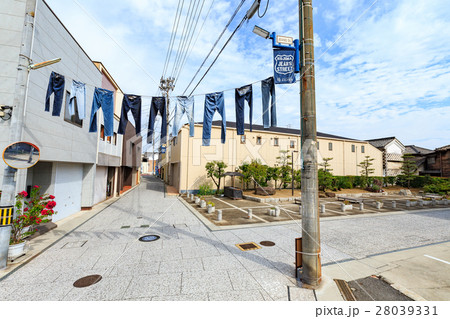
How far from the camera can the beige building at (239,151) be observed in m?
22.2

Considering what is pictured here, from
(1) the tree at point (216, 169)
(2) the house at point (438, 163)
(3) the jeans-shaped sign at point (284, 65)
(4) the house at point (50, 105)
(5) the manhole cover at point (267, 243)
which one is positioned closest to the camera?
(3) the jeans-shaped sign at point (284, 65)

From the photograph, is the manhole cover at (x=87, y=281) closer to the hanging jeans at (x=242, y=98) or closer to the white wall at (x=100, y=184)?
the hanging jeans at (x=242, y=98)

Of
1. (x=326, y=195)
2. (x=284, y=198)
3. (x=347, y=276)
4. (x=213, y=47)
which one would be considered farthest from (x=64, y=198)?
(x=326, y=195)

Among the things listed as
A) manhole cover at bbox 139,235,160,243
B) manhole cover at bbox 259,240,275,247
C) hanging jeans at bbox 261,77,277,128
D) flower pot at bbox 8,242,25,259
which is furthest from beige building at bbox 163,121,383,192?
flower pot at bbox 8,242,25,259

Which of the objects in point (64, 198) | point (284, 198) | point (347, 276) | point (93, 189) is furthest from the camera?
point (284, 198)

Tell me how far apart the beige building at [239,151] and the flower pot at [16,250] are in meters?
16.0

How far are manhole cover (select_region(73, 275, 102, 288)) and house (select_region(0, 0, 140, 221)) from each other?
170 inches

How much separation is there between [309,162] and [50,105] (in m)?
10.8

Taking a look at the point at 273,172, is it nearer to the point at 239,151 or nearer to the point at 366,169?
the point at 239,151

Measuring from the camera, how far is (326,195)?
21.0 m

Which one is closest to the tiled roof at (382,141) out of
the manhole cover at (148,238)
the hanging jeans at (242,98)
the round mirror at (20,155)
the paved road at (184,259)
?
the paved road at (184,259)

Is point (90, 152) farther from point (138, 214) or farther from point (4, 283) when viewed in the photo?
point (4, 283)

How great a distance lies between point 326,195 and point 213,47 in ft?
64.0

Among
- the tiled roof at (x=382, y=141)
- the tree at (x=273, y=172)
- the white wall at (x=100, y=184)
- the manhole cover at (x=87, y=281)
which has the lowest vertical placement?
the manhole cover at (x=87, y=281)
